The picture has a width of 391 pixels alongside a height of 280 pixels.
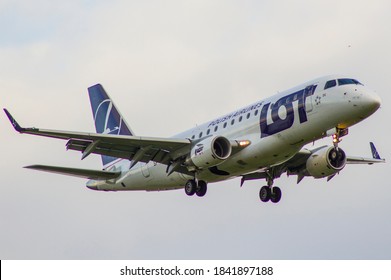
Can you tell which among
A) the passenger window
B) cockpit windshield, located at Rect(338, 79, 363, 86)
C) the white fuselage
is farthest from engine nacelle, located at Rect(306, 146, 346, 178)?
cockpit windshield, located at Rect(338, 79, 363, 86)

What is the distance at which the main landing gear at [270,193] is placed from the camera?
60125mm

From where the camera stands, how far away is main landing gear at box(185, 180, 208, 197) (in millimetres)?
57438

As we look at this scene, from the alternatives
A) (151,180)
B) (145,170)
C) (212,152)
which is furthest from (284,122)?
(145,170)

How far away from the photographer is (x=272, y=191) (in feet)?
198

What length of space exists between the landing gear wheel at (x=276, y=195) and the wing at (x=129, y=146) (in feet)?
18.7

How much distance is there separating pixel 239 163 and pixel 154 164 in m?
6.44

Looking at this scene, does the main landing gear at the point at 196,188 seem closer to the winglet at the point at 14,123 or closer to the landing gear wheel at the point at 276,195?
the landing gear wheel at the point at 276,195

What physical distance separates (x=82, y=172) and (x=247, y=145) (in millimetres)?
10573

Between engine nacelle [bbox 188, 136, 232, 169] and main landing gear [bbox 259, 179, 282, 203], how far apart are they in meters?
5.75

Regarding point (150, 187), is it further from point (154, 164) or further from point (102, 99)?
point (102, 99)

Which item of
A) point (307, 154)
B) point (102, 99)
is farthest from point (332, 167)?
point (102, 99)

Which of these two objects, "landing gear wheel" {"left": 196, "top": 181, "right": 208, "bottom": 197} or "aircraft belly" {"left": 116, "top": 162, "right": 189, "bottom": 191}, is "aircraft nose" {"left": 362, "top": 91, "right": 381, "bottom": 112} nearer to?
"landing gear wheel" {"left": 196, "top": 181, "right": 208, "bottom": 197}

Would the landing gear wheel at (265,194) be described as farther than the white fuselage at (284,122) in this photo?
Yes

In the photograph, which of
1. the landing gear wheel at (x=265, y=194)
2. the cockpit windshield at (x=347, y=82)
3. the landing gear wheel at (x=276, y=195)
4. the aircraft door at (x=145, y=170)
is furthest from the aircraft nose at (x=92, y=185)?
the cockpit windshield at (x=347, y=82)
